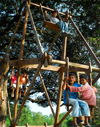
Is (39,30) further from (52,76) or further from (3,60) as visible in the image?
(3,60)

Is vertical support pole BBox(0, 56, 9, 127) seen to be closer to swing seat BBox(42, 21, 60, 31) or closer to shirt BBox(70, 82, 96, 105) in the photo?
shirt BBox(70, 82, 96, 105)

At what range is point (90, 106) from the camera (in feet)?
17.4

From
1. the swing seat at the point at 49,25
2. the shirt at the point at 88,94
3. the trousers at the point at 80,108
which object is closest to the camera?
the trousers at the point at 80,108

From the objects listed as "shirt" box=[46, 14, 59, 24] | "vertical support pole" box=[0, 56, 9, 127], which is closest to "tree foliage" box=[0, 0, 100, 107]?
"shirt" box=[46, 14, 59, 24]

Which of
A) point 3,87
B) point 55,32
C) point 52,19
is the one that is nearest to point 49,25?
point 52,19

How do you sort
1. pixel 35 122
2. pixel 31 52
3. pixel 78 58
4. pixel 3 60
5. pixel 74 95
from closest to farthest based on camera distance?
pixel 3 60 → pixel 74 95 → pixel 78 58 → pixel 31 52 → pixel 35 122

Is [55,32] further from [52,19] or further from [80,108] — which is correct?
[80,108]

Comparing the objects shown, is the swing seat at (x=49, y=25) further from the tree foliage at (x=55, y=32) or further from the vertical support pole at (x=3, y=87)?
the tree foliage at (x=55, y=32)

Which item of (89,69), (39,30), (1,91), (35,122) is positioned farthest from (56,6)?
(35,122)

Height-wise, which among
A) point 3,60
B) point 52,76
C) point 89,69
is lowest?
point 52,76

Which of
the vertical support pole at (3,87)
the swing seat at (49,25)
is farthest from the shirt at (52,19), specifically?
the vertical support pole at (3,87)

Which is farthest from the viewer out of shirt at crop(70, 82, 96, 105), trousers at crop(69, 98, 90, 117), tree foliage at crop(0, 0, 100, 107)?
tree foliage at crop(0, 0, 100, 107)

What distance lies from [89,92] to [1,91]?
7.81 feet

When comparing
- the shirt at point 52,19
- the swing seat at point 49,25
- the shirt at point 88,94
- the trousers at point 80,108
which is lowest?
the trousers at point 80,108
